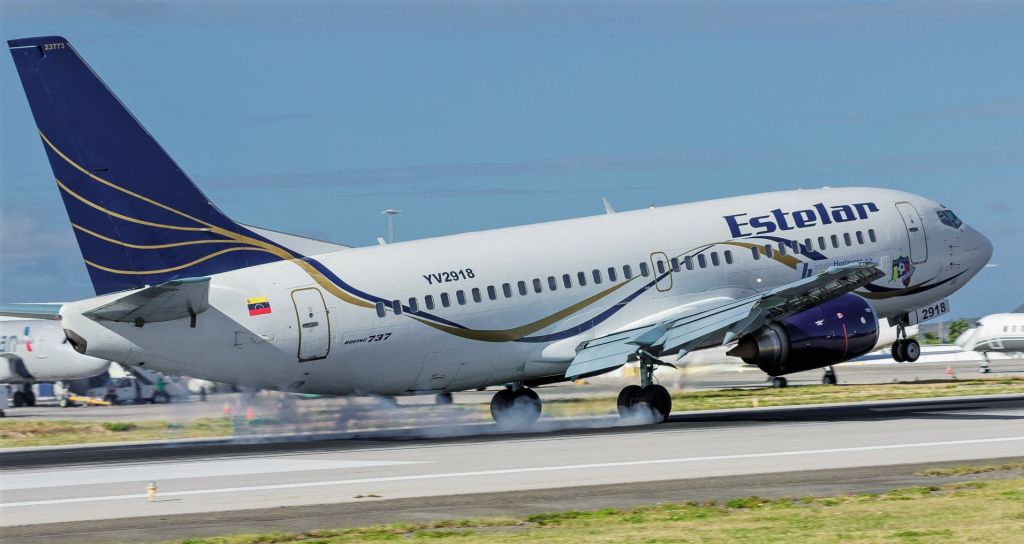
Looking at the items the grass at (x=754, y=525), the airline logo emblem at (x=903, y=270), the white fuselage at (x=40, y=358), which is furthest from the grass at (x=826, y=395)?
the white fuselage at (x=40, y=358)

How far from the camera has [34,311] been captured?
30859 mm

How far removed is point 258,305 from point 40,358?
207ft

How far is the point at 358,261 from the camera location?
31938mm

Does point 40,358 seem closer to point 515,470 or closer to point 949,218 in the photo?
point 949,218

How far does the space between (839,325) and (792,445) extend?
7626 mm

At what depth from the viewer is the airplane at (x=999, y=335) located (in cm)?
9038

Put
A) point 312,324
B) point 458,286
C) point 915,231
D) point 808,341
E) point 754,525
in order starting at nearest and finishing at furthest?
point 754,525
point 312,324
point 458,286
point 808,341
point 915,231

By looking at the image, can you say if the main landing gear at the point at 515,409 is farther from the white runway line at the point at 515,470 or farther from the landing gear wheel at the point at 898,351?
the white runway line at the point at 515,470

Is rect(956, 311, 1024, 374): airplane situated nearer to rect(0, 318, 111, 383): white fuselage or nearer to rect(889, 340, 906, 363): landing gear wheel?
rect(889, 340, 906, 363): landing gear wheel

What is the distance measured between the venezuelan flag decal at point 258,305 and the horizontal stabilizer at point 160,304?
3.38 feet

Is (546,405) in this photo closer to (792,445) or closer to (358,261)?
(358,261)

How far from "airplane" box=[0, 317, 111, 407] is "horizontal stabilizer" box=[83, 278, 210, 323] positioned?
2341 inches

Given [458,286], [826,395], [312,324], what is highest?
[458,286]


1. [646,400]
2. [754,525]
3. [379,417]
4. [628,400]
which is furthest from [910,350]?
[754,525]
